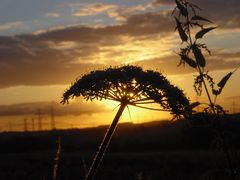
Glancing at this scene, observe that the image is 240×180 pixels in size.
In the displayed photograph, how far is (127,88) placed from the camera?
7.02 meters

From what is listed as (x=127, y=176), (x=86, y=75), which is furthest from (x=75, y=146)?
(x=86, y=75)

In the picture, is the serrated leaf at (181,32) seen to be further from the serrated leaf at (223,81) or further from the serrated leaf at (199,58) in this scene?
the serrated leaf at (223,81)

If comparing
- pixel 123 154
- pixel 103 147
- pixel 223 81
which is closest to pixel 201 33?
pixel 223 81

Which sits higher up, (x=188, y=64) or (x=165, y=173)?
(x=188, y=64)

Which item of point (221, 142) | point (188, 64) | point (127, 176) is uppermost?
point (188, 64)

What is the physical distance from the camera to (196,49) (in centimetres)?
434

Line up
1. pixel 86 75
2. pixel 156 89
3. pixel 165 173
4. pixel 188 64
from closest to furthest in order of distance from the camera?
1. pixel 188 64
2. pixel 156 89
3. pixel 86 75
4. pixel 165 173

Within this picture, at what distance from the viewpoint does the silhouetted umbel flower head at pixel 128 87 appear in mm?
6656

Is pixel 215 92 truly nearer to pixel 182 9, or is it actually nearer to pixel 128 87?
pixel 182 9

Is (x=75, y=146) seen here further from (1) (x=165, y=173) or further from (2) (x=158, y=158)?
(1) (x=165, y=173)

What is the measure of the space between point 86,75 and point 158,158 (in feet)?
178

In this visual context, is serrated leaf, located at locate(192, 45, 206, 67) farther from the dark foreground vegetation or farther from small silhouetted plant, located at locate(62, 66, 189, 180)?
the dark foreground vegetation

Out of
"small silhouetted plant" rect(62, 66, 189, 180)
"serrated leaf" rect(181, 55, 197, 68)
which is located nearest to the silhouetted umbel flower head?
"small silhouetted plant" rect(62, 66, 189, 180)

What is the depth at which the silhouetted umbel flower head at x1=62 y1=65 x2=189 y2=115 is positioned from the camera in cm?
666
